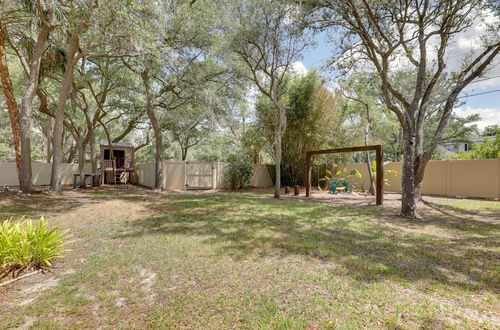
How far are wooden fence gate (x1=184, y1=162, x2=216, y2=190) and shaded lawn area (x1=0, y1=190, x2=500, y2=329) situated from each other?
299 inches

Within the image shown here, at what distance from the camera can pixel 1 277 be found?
8.77ft

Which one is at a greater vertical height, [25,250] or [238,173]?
[238,173]

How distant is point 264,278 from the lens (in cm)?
270

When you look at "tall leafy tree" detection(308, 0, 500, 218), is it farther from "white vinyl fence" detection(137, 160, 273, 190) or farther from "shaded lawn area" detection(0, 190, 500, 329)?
"white vinyl fence" detection(137, 160, 273, 190)

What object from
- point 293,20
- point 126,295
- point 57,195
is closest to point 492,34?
point 293,20

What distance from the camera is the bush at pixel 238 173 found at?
42.9ft

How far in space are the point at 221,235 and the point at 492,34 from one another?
8.63 metres

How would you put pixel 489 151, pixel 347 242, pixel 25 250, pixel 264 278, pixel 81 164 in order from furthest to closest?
pixel 489 151 → pixel 81 164 → pixel 347 242 → pixel 25 250 → pixel 264 278

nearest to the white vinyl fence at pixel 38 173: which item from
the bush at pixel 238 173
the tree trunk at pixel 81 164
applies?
the tree trunk at pixel 81 164

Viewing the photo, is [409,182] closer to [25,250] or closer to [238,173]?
[25,250]

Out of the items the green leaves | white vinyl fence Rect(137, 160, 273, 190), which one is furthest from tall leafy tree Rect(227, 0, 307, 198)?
the green leaves

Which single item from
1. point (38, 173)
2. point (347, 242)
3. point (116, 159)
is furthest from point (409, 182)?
point (38, 173)

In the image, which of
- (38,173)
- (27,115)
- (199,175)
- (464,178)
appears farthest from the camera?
(38,173)

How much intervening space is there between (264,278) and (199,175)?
34.8 ft
